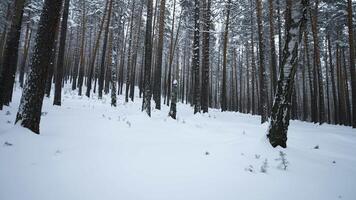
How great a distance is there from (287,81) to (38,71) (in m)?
6.20

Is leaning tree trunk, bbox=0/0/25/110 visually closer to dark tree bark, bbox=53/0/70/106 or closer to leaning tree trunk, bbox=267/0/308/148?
dark tree bark, bbox=53/0/70/106

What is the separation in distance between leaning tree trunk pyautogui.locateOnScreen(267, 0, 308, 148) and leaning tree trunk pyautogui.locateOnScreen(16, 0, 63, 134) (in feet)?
19.3

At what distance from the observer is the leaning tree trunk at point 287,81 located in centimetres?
629

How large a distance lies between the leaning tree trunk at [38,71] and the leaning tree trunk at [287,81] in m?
5.87

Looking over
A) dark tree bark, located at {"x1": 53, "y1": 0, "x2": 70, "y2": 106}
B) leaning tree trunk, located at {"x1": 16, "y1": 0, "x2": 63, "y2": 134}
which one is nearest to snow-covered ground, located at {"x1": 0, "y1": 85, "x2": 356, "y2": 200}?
leaning tree trunk, located at {"x1": 16, "y1": 0, "x2": 63, "y2": 134}

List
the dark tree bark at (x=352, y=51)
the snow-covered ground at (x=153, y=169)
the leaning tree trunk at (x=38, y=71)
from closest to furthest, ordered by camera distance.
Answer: the snow-covered ground at (x=153, y=169) < the leaning tree trunk at (x=38, y=71) < the dark tree bark at (x=352, y=51)

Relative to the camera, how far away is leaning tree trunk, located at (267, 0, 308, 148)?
20.6 feet

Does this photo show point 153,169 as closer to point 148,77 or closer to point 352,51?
point 148,77

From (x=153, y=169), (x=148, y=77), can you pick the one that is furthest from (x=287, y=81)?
(x=148, y=77)

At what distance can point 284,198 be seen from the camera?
3.45 metres

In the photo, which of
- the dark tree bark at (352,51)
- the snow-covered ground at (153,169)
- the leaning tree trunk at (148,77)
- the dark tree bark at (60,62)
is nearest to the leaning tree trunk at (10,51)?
the dark tree bark at (60,62)

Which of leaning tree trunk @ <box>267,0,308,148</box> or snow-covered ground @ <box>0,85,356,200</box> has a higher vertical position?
leaning tree trunk @ <box>267,0,308,148</box>

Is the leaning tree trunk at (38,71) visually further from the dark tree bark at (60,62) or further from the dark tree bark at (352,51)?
the dark tree bark at (352,51)

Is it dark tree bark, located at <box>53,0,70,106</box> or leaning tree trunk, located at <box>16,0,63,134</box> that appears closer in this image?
leaning tree trunk, located at <box>16,0,63,134</box>
